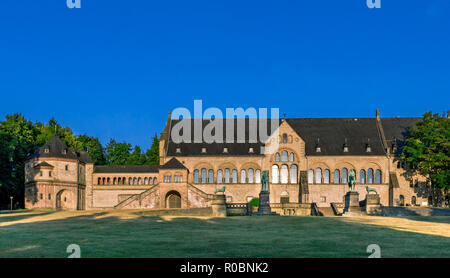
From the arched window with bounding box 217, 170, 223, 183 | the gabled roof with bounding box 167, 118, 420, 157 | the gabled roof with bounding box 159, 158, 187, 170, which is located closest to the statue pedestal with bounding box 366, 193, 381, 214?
the gabled roof with bounding box 167, 118, 420, 157

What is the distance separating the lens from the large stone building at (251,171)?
72812 millimetres

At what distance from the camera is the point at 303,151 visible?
76.2 meters

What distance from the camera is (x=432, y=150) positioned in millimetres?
68875

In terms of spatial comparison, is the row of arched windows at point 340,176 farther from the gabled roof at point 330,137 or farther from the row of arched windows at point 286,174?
the gabled roof at point 330,137

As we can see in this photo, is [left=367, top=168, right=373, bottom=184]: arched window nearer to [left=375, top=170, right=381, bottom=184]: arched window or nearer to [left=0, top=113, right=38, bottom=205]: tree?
[left=375, top=170, right=381, bottom=184]: arched window

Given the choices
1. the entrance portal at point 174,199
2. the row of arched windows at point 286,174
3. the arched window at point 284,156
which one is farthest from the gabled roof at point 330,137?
the entrance portal at point 174,199

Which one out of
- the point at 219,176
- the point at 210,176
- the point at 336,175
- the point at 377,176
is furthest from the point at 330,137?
the point at 210,176

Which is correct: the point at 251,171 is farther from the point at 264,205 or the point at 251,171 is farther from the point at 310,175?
the point at 264,205

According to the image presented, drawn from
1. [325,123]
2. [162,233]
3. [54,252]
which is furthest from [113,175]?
[54,252]

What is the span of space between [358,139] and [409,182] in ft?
32.4

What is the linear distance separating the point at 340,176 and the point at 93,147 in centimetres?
4997
